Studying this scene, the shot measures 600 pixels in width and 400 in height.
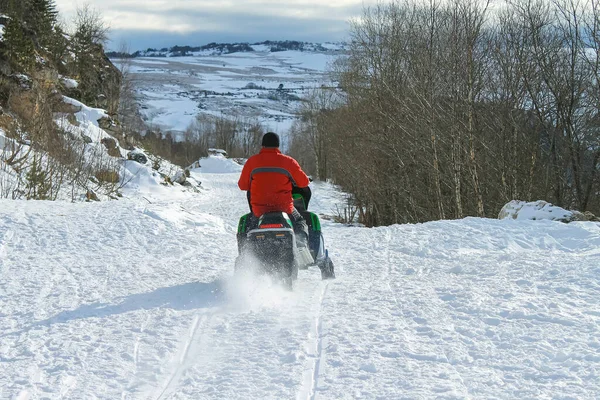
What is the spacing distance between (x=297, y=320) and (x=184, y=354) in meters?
1.29

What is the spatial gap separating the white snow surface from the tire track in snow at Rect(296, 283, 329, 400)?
18 millimetres

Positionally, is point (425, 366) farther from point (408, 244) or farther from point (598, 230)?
point (598, 230)

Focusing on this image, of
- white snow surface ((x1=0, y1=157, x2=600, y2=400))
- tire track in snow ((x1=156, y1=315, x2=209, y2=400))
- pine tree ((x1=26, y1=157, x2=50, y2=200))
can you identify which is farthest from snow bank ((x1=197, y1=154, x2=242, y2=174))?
tire track in snow ((x1=156, y1=315, x2=209, y2=400))

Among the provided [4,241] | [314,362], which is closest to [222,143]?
[4,241]

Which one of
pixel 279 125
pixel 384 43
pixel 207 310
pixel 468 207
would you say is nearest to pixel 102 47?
pixel 384 43

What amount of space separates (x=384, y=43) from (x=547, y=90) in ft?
30.4

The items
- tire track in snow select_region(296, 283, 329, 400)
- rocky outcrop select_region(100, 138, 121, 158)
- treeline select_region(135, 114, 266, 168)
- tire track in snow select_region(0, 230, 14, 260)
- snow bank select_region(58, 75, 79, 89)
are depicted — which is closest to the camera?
tire track in snow select_region(296, 283, 329, 400)

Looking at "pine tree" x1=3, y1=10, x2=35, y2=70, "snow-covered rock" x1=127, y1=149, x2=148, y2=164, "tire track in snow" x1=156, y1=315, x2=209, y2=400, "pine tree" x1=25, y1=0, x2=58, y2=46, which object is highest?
"pine tree" x1=25, y1=0, x2=58, y2=46

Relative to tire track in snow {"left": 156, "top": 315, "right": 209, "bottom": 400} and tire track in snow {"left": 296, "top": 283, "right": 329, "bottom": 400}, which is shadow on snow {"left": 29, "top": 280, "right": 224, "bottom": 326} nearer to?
tire track in snow {"left": 156, "top": 315, "right": 209, "bottom": 400}

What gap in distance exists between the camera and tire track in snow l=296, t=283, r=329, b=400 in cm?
389

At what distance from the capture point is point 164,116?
18750 cm

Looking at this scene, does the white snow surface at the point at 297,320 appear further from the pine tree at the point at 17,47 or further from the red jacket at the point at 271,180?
the pine tree at the point at 17,47

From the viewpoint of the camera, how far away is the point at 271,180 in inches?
264

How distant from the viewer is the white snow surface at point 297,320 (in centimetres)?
404
